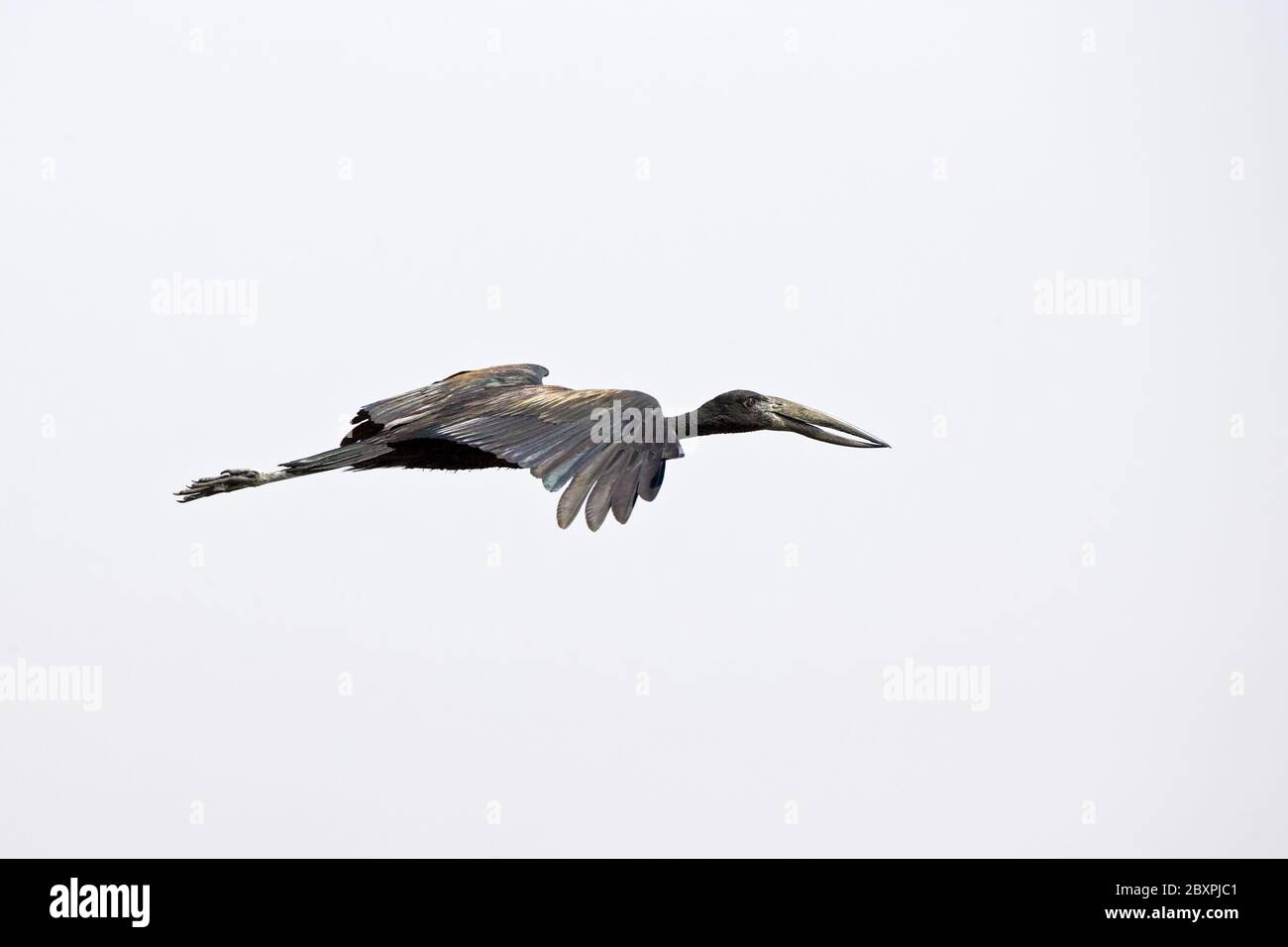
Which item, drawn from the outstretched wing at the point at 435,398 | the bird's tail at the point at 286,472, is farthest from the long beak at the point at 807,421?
the bird's tail at the point at 286,472

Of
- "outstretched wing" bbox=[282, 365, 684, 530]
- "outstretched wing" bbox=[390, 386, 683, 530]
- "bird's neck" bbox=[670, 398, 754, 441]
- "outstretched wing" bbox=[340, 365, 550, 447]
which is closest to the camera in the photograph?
"outstretched wing" bbox=[390, 386, 683, 530]

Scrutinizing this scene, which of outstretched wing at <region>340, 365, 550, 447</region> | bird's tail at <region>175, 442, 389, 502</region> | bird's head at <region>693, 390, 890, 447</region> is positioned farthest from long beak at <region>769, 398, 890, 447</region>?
bird's tail at <region>175, 442, 389, 502</region>

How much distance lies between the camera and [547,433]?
18.9 metres

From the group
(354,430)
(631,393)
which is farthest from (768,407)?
(354,430)

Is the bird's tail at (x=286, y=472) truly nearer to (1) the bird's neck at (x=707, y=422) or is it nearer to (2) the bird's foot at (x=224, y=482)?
(2) the bird's foot at (x=224, y=482)

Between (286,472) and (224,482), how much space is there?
1063mm

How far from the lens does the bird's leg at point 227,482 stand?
22.4m

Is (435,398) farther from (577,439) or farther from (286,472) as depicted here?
(577,439)

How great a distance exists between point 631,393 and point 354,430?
369 cm

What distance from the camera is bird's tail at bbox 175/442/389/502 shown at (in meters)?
21.2

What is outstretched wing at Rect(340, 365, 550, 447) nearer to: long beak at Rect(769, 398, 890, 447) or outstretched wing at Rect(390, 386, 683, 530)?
outstretched wing at Rect(390, 386, 683, 530)

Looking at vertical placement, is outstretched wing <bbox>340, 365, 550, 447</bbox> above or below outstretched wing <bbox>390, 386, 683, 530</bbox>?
above

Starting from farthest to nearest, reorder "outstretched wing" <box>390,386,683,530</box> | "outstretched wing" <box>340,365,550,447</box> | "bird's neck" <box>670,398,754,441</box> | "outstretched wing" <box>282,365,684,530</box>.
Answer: "bird's neck" <box>670,398,754,441</box> → "outstretched wing" <box>340,365,550,447</box> → "outstretched wing" <box>282,365,684,530</box> → "outstretched wing" <box>390,386,683,530</box>

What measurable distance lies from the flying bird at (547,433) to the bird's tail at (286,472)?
0.01m
